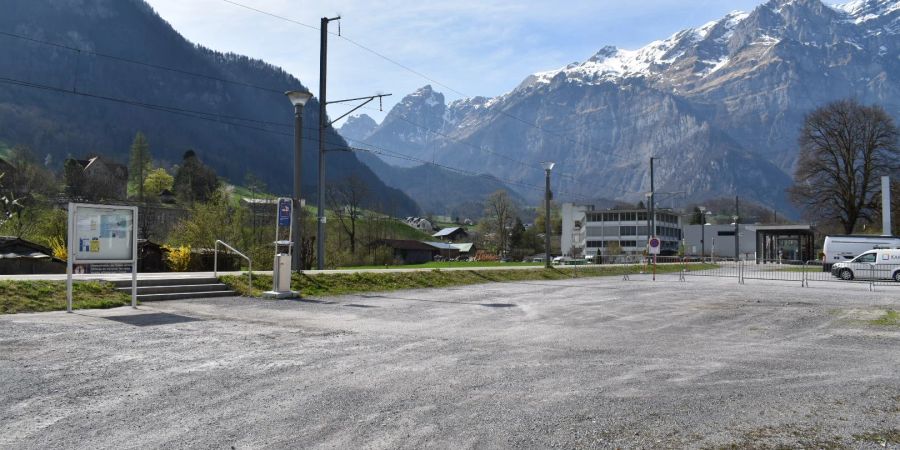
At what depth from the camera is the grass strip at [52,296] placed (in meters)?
12.2

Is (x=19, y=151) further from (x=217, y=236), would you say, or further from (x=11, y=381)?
(x=11, y=381)

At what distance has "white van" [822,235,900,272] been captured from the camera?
44281mm

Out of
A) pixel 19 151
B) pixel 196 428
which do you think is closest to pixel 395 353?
pixel 196 428

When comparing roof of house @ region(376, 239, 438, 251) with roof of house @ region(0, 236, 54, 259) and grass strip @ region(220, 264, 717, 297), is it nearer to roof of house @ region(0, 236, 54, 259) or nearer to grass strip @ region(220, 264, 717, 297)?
grass strip @ region(220, 264, 717, 297)

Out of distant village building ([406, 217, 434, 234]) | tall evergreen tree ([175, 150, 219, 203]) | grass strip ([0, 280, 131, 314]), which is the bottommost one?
grass strip ([0, 280, 131, 314])

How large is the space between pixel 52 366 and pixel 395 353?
4.12 m

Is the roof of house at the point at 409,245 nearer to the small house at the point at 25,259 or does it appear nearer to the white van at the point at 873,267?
the white van at the point at 873,267

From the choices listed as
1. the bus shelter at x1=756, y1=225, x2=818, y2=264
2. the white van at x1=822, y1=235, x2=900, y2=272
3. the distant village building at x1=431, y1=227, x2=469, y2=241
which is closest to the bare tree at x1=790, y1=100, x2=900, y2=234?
the bus shelter at x1=756, y1=225, x2=818, y2=264

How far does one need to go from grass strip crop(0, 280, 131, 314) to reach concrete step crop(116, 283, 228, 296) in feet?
1.73

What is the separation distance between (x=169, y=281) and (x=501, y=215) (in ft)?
303

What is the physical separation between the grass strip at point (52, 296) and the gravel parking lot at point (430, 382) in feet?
2.62

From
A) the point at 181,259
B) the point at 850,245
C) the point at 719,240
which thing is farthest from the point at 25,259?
the point at 719,240

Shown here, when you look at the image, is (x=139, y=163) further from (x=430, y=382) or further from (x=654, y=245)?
(x=430, y=382)

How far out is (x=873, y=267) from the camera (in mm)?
36188
